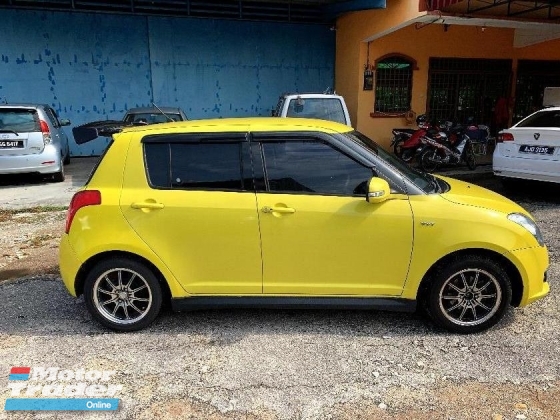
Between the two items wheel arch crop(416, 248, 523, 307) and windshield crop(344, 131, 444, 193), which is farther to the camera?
windshield crop(344, 131, 444, 193)

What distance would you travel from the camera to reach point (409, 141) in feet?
35.9

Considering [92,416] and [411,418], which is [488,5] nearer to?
[411,418]

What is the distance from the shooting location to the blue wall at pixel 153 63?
1248 centimetres

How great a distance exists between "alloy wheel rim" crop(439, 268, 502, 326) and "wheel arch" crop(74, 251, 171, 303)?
2157mm

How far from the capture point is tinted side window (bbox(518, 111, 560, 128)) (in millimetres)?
7379

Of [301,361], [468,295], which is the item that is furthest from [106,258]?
[468,295]

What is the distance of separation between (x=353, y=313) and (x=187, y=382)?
1.54 m

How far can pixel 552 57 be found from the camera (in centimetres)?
1505

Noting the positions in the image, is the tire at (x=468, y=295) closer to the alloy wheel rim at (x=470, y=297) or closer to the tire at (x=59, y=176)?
the alloy wheel rim at (x=470, y=297)

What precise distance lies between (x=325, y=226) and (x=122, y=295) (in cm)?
169

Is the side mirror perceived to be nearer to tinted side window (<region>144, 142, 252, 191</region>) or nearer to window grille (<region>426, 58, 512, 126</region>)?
tinted side window (<region>144, 142, 252, 191</region>)

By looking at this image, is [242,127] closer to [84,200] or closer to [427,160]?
[84,200]

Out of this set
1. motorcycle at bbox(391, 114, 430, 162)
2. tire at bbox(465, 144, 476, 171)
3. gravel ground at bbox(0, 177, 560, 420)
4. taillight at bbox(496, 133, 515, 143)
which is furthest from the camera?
motorcycle at bbox(391, 114, 430, 162)

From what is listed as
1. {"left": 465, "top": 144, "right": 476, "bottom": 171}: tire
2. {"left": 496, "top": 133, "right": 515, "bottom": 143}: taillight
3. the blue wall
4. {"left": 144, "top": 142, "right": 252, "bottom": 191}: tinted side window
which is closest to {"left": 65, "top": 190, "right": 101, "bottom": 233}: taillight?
{"left": 144, "top": 142, "right": 252, "bottom": 191}: tinted side window
